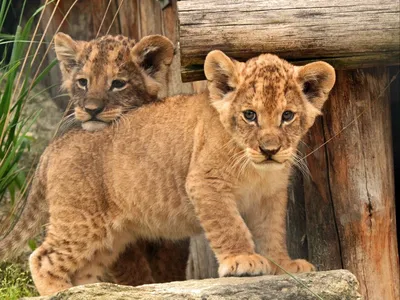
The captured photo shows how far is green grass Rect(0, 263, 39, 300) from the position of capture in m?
6.57

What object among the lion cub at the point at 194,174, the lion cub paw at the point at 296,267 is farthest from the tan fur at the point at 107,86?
the lion cub paw at the point at 296,267

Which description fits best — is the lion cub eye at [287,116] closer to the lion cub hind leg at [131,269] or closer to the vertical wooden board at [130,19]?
the lion cub hind leg at [131,269]

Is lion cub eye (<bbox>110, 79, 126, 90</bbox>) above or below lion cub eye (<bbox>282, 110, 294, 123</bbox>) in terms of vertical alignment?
above

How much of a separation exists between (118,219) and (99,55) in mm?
1196

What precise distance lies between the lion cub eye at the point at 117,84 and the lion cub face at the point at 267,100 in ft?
3.67

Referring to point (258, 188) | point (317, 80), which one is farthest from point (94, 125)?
point (317, 80)

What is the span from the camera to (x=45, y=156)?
6.43 m

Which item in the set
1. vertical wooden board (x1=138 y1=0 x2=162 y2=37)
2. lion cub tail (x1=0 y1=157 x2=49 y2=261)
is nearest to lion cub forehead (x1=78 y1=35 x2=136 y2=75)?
lion cub tail (x1=0 y1=157 x2=49 y2=261)

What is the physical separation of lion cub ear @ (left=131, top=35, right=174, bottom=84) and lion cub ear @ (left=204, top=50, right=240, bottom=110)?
98cm

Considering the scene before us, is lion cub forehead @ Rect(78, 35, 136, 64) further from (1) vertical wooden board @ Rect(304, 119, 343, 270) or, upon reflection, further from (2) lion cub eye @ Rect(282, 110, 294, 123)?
(2) lion cub eye @ Rect(282, 110, 294, 123)

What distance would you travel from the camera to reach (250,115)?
17.0 feet

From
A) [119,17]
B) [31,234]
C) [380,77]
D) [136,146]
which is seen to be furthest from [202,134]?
[119,17]

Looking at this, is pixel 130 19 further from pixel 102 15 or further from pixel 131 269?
pixel 131 269

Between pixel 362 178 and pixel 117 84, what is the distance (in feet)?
5.94
